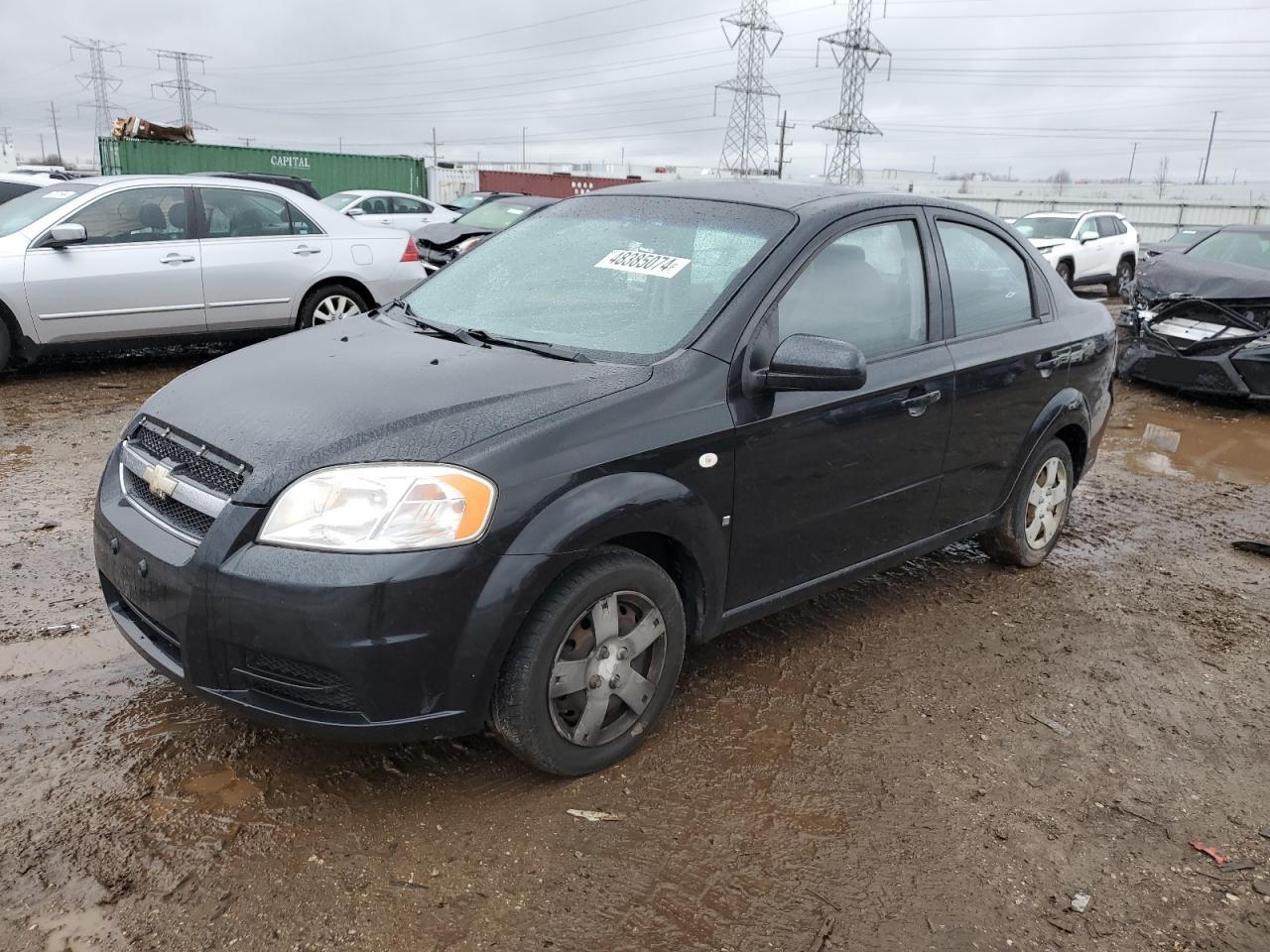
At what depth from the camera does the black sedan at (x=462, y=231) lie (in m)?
9.94

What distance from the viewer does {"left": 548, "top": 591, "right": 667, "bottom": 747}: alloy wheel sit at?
9.03ft

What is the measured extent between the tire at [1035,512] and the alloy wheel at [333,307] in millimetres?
6025

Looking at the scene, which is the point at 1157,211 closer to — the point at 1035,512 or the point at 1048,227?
the point at 1048,227

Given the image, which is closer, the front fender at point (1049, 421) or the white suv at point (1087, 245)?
the front fender at point (1049, 421)

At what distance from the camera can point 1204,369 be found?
8.38 m

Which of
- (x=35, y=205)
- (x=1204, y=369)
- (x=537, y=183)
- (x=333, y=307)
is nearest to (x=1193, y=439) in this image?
(x=1204, y=369)

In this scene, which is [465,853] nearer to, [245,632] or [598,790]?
[598,790]

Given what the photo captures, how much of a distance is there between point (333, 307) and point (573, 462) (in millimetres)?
6575

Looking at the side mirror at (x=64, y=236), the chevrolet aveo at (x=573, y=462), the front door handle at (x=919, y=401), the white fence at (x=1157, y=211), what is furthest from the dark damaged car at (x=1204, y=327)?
the white fence at (x=1157, y=211)

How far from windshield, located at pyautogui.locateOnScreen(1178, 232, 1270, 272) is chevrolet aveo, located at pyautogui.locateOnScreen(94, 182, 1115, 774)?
6983mm

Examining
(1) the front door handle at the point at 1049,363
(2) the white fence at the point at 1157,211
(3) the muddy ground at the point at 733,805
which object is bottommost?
(3) the muddy ground at the point at 733,805

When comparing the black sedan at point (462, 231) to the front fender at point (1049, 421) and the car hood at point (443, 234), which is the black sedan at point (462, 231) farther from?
the front fender at point (1049, 421)

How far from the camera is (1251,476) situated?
6797 millimetres

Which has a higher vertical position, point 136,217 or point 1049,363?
point 136,217
